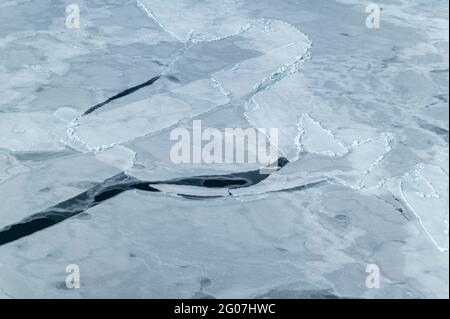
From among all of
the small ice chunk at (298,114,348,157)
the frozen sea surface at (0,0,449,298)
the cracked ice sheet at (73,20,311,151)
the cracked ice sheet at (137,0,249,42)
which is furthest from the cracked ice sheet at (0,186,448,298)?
the cracked ice sheet at (137,0,249,42)

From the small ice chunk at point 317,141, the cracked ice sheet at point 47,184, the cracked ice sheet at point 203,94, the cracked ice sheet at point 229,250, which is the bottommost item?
the cracked ice sheet at point 229,250

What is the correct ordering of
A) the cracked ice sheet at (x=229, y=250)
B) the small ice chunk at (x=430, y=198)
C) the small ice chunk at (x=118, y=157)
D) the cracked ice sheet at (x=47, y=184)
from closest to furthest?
the cracked ice sheet at (x=229, y=250) < the small ice chunk at (x=430, y=198) < the cracked ice sheet at (x=47, y=184) < the small ice chunk at (x=118, y=157)

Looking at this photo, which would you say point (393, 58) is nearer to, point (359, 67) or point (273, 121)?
point (359, 67)

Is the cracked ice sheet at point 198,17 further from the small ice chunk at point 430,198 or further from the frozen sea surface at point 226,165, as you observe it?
the small ice chunk at point 430,198

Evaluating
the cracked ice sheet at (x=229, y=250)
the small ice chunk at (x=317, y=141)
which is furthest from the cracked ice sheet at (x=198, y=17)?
the cracked ice sheet at (x=229, y=250)

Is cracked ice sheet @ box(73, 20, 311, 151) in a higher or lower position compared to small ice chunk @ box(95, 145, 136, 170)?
higher

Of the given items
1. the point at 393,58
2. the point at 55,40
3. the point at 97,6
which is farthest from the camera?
the point at 97,6

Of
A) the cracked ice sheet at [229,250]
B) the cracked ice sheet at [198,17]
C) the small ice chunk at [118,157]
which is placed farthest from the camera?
the cracked ice sheet at [198,17]

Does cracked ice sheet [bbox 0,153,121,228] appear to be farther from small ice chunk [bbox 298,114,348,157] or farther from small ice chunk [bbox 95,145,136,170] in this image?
small ice chunk [bbox 298,114,348,157]

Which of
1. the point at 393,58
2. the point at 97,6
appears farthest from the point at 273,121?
the point at 97,6
